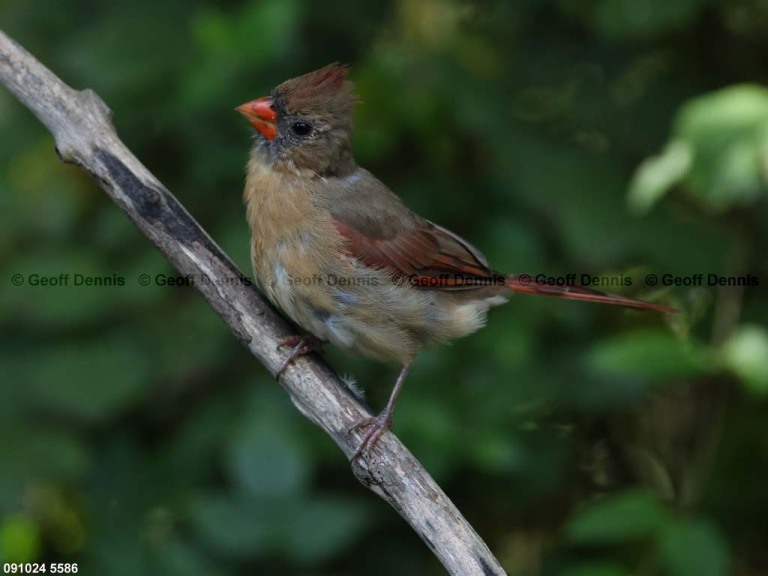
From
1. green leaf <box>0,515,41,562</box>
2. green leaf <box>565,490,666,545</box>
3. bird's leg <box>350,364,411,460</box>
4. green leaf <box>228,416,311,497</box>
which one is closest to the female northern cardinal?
bird's leg <box>350,364,411,460</box>

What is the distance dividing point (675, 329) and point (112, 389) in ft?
7.61

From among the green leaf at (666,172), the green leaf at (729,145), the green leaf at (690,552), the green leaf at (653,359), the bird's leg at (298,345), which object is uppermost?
the bird's leg at (298,345)

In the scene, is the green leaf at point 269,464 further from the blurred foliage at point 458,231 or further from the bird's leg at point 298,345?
the bird's leg at point 298,345

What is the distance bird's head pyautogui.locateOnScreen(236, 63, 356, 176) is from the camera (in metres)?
3.85

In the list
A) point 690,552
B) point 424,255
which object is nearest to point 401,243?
point 424,255

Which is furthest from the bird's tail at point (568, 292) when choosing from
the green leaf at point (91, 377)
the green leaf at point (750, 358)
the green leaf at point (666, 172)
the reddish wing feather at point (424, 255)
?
the green leaf at point (91, 377)

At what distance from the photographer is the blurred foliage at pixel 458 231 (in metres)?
4.04

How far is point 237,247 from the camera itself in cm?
408

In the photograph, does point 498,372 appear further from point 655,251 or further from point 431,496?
point 431,496

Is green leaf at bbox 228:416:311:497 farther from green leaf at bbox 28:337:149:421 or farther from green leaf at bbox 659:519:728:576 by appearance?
green leaf at bbox 659:519:728:576

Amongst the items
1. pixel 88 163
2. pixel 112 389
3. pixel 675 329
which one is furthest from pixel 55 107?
pixel 675 329

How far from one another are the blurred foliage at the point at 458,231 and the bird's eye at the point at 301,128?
0.91 ft

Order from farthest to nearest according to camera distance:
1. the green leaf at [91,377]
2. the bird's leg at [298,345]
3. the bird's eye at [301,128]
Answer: the green leaf at [91,377] < the bird's eye at [301,128] < the bird's leg at [298,345]

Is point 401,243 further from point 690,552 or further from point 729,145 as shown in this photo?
point 690,552
